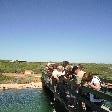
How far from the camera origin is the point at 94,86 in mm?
9445

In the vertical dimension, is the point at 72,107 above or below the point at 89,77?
below

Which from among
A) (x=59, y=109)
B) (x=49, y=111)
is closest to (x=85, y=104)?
(x=59, y=109)

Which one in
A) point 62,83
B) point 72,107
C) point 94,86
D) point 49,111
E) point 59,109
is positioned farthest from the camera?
point 49,111

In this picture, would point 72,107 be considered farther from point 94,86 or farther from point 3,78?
point 3,78

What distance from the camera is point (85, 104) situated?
9953 millimetres

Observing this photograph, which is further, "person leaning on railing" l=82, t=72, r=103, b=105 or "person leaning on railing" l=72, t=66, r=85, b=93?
"person leaning on railing" l=72, t=66, r=85, b=93

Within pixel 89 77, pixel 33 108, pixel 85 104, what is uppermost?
pixel 89 77

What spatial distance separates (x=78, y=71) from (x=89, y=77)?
4.91 ft

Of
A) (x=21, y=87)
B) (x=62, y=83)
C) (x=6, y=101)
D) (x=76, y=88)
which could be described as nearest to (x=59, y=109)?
(x=62, y=83)

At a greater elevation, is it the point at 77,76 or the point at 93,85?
the point at 77,76

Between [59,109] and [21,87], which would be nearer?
Answer: [59,109]

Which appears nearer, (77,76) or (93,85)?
(93,85)

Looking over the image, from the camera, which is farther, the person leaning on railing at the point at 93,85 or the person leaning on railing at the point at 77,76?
the person leaning on railing at the point at 77,76

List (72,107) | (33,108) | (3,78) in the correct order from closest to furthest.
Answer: (72,107) < (33,108) < (3,78)
